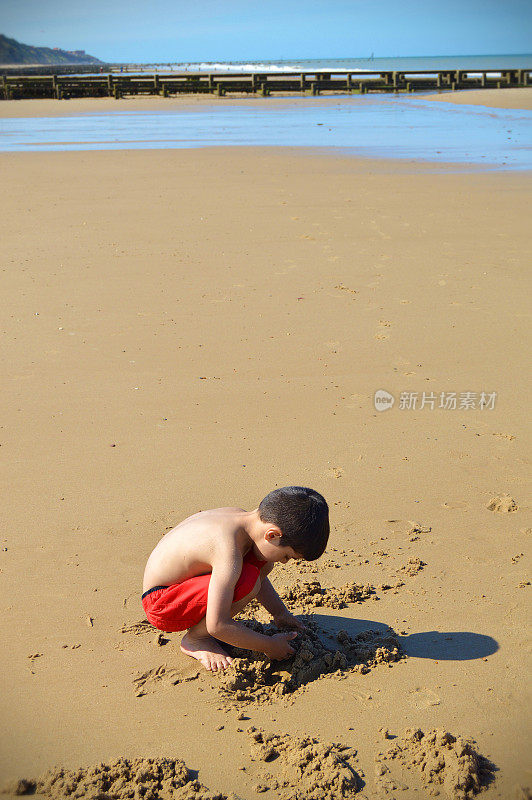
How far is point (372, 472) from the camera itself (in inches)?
150

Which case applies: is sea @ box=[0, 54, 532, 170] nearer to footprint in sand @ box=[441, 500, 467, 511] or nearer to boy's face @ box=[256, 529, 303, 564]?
→ footprint in sand @ box=[441, 500, 467, 511]

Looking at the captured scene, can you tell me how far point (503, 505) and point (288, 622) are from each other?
131cm

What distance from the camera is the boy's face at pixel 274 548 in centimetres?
239

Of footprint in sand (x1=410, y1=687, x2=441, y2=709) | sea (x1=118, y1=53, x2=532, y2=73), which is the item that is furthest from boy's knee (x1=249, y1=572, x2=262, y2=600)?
sea (x1=118, y1=53, x2=532, y2=73)

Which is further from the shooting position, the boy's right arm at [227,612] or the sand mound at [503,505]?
the sand mound at [503,505]

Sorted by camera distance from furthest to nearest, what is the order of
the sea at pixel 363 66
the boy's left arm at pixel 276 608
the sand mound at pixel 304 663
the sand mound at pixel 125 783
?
the sea at pixel 363 66 < the boy's left arm at pixel 276 608 < the sand mound at pixel 304 663 < the sand mound at pixel 125 783

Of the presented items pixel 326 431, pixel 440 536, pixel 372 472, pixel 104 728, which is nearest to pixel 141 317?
pixel 326 431

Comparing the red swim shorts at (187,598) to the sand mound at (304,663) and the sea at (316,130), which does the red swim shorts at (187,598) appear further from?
the sea at (316,130)

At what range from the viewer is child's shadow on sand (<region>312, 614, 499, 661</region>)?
2.58 metres

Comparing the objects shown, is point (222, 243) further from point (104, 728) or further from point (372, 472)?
point (104, 728)

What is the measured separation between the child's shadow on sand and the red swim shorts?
0.44 m

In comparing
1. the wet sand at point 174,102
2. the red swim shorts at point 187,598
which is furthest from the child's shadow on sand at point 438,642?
the wet sand at point 174,102

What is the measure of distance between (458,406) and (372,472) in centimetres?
100

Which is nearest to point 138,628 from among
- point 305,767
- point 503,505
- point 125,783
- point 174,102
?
point 125,783
